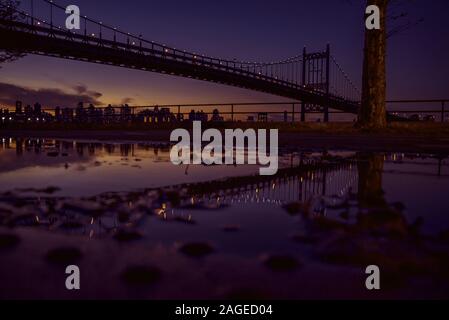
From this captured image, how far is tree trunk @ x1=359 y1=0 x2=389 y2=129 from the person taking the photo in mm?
11328

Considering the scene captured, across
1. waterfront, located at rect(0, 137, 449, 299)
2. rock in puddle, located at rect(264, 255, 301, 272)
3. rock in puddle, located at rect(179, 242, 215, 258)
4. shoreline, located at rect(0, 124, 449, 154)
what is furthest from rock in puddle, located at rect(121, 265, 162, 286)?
shoreline, located at rect(0, 124, 449, 154)

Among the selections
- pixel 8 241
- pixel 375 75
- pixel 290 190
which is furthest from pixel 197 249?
pixel 375 75

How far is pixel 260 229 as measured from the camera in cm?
159

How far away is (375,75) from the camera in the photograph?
11430 millimetres

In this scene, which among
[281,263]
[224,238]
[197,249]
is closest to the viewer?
[281,263]

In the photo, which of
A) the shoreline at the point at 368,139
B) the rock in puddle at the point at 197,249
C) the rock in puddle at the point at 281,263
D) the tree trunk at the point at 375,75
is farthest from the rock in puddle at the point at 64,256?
the tree trunk at the point at 375,75

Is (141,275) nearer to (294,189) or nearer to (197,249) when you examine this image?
(197,249)

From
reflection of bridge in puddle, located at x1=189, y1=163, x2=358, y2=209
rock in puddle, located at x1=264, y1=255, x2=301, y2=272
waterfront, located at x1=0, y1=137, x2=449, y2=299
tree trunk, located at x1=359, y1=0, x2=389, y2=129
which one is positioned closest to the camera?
waterfront, located at x1=0, y1=137, x2=449, y2=299

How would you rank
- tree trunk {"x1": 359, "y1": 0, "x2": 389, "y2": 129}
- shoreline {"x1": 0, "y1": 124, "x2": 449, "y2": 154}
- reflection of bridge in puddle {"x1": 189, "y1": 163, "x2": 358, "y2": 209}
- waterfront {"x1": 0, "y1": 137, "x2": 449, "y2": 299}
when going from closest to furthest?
waterfront {"x1": 0, "y1": 137, "x2": 449, "y2": 299}
reflection of bridge in puddle {"x1": 189, "y1": 163, "x2": 358, "y2": 209}
shoreline {"x1": 0, "y1": 124, "x2": 449, "y2": 154}
tree trunk {"x1": 359, "y1": 0, "x2": 389, "y2": 129}

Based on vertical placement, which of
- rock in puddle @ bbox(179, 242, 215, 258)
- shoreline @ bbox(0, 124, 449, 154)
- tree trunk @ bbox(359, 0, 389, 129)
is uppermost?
tree trunk @ bbox(359, 0, 389, 129)

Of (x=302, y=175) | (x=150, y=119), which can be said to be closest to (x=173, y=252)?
(x=302, y=175)

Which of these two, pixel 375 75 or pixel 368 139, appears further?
pixel 375 75

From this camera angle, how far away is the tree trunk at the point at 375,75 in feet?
37.2

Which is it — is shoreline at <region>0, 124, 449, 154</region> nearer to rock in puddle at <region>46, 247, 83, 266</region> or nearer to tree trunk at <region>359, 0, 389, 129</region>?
tree trunk at <region>359, 0, 389, 129</region>
